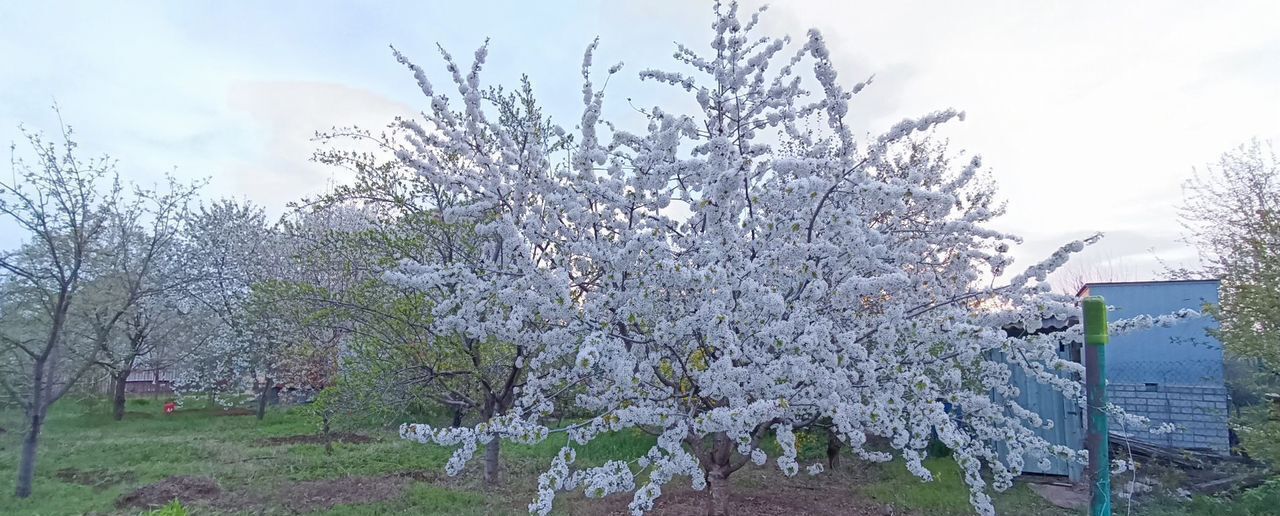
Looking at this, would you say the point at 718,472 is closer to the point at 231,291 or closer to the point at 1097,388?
the point at 1097,388

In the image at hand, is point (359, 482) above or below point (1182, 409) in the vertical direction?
below

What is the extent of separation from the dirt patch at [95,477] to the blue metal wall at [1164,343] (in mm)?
11917

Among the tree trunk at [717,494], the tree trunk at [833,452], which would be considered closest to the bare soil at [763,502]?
the tree trunk at [717,494]

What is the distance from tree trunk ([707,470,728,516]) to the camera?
4750 mm

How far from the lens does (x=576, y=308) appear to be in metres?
4.12

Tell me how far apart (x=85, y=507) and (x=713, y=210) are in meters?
6.43

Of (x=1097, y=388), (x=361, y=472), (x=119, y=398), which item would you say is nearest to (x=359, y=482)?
(x=361, y=472)

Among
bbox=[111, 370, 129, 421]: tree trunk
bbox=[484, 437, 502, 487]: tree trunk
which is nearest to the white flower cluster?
bbox=[484, 437, 502, 487]: tree trunk

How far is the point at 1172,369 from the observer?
377 inches

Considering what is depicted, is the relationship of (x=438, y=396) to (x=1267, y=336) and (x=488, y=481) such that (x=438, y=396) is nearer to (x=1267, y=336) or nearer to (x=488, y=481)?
(x=488, y=481)

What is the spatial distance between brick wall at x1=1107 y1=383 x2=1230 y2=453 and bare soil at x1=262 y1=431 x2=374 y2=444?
10.1m

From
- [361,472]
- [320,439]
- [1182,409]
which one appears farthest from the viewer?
[320,439]

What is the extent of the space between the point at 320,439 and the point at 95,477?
3143 mm

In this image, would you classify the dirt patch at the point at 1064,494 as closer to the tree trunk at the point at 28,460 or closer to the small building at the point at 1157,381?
the small building at the point at 1157,381
